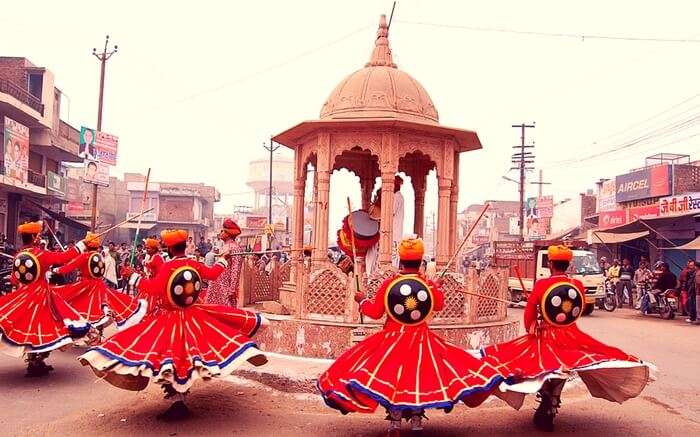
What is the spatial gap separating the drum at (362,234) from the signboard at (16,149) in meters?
18.5

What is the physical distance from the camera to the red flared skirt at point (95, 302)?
961 centimetres

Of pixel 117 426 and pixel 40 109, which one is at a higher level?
pixel 40 109

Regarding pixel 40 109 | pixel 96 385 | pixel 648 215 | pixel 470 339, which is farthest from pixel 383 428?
pixel 40 109

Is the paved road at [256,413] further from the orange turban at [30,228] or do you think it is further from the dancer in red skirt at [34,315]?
the orange turban at [30,228]

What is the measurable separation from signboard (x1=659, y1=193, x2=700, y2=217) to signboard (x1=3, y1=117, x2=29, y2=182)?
26.7 meters

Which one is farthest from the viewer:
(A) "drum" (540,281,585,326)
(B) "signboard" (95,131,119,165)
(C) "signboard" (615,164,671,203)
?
(C) "signboard" (615,164,671,203)

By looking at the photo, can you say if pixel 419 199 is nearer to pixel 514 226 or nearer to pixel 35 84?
pixel 35 84

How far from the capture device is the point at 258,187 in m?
111

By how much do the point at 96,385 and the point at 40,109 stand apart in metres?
24.0

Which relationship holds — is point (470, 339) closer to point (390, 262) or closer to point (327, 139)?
point (390, 262)

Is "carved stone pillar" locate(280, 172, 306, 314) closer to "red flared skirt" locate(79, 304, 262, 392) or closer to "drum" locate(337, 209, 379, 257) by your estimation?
→ "drum" locate(337, 209, 379, 257)

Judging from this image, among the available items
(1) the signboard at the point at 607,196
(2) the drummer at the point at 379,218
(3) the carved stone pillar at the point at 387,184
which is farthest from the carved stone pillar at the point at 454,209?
(1) the signboard at the point at 607,196

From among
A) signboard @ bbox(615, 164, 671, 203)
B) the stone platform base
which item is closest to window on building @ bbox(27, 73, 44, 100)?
the stone platform base

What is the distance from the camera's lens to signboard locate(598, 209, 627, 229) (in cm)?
2938
